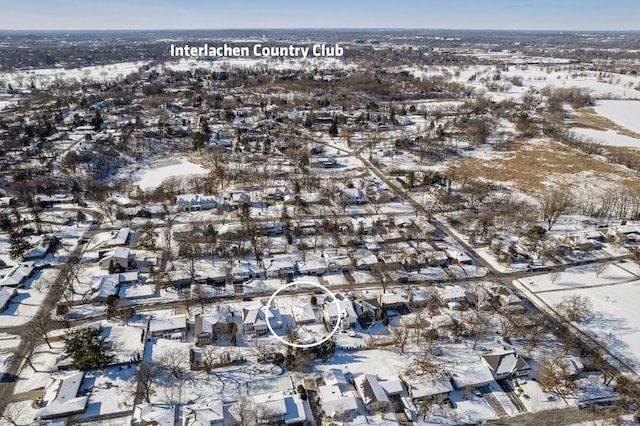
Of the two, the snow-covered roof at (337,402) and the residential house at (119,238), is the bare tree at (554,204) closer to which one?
the snow-covered roof at (337,402)

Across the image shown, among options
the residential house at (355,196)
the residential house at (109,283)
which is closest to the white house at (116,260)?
the residential house at (109,283)

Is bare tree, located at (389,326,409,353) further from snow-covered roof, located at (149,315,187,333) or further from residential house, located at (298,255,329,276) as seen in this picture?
snow-covered roof, located at (149,315,187,333)

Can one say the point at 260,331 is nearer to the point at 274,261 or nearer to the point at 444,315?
the point at 274,261

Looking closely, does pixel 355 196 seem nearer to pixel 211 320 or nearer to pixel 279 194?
pixel 279 194

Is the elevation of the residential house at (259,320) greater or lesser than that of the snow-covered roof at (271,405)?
greater

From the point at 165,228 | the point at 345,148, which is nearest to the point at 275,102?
the point at 345,148

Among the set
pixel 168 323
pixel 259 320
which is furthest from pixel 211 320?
pixel 259 320

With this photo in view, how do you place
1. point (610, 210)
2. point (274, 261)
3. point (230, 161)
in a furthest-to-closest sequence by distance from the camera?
point (230, 161), point (610, 210), point (274, 261)
